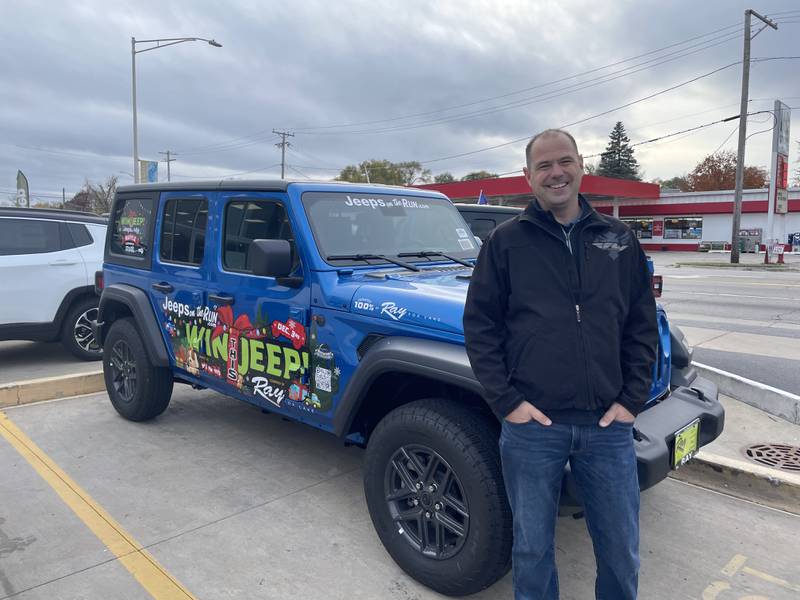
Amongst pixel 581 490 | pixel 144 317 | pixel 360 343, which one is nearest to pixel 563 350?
pixel 581 490

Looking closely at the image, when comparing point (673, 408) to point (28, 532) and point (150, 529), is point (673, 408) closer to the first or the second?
point (150, 529)

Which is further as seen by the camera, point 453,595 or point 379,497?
point 379,497

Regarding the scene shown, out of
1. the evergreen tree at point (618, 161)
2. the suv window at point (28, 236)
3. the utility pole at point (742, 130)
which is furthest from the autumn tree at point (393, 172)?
the suv window at point (28, 236)

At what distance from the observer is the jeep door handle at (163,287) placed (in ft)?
14.4

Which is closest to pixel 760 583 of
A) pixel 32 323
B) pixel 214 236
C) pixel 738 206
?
pixel 214 236

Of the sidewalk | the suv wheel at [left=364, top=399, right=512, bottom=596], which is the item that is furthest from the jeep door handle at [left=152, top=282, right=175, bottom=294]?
the sidewalk

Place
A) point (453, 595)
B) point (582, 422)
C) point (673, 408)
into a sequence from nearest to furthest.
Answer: point (582, 422)
point (453, 595)
point (673, 408)

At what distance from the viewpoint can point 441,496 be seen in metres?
2.71

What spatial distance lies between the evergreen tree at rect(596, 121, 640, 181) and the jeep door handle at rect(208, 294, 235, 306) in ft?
260

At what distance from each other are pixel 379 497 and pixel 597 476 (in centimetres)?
120

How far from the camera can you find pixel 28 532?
3.30 metres

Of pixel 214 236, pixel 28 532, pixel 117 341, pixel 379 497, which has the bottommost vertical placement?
pixel 28 532

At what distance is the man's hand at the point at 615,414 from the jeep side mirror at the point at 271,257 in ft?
5.90

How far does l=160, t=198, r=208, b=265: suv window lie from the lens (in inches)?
164
